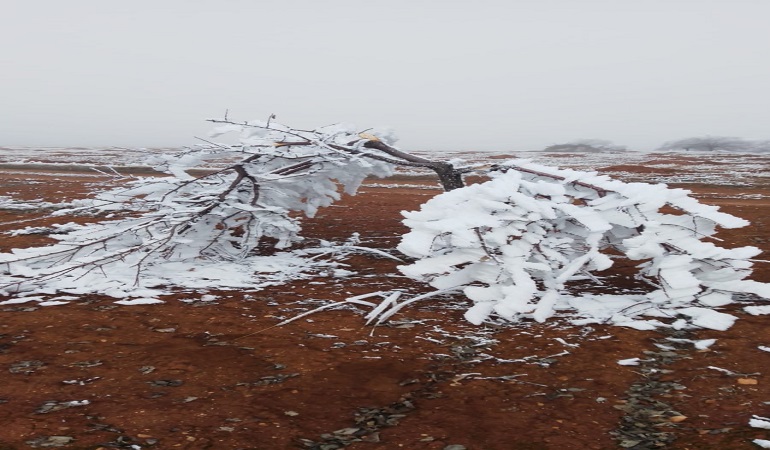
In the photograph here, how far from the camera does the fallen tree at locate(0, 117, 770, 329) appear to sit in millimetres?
6160

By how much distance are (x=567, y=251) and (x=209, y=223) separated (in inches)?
196

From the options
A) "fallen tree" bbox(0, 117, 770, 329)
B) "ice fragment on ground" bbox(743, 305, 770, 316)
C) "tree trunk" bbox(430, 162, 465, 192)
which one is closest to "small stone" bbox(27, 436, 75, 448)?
"fallen tree" bbox(0, 117, 770, 329)

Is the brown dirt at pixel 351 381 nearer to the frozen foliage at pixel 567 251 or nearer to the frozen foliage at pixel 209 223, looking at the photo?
the frozen foliage at pixel 567 251

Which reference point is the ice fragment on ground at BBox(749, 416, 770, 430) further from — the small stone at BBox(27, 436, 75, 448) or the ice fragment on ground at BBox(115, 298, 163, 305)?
the ice fragment on ground at BBox(115, 298, 163, 305)

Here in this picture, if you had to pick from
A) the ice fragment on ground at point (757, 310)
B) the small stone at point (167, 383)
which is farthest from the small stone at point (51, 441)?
the ice fragment on ground at point (757, 310)

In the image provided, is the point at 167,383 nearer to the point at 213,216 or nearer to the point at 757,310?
the point at 213,216

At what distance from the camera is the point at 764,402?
398 centimetres

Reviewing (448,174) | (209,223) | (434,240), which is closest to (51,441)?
(434,240)

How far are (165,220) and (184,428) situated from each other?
4920 mm

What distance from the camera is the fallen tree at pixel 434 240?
6160mm

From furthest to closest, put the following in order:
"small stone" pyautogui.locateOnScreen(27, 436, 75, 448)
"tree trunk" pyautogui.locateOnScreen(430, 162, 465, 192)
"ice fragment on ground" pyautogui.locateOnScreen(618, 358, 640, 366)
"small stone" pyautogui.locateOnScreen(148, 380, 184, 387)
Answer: "tree trunk" pyautogui.locateOnScreen(430, 162, 465, 192) → "ice fragment on ground" pyautogui.locateOnScreen(618, 358, 640, 366) → "small stone" pyautogui.locateOnScreen(148, 380, 184, 387) → "small stone" pyautogui.locateOnScreen(27, 436, 75, 448)

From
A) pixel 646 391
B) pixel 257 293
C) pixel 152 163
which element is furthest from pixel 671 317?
pixel 152 163

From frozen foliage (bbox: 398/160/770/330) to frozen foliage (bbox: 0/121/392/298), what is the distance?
244 centimetres

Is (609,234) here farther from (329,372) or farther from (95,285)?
(95,285)
